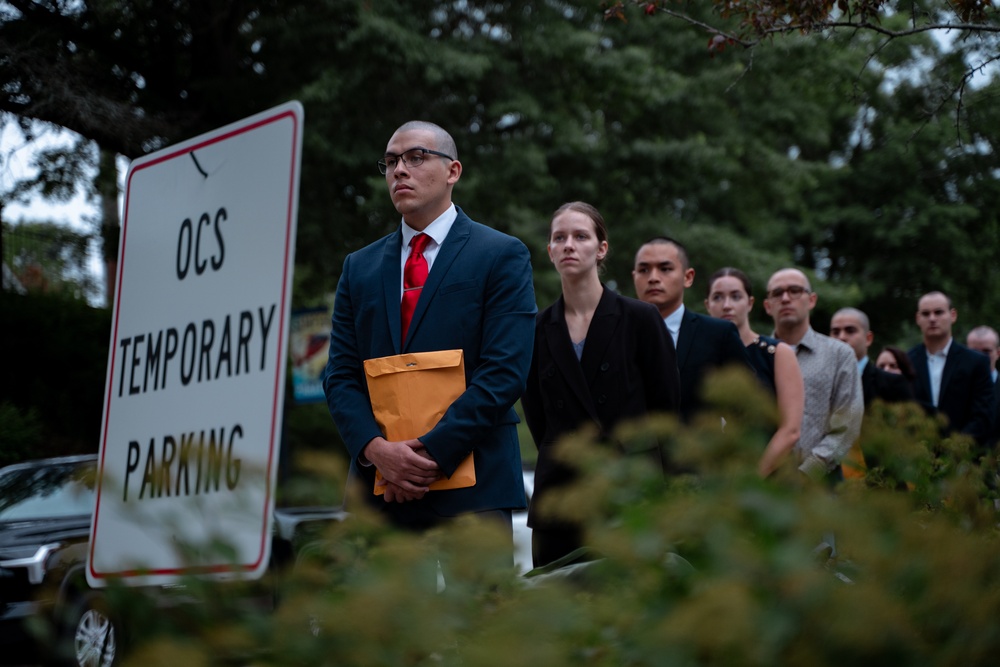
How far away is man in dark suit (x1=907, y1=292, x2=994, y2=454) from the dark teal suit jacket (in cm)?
565

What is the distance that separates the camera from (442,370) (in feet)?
12.4

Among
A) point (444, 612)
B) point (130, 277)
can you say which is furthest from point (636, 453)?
point (130, 277)

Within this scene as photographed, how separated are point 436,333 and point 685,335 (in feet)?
6.39

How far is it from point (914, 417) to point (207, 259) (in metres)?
1.52

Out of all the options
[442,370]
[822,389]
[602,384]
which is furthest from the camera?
[822,389]

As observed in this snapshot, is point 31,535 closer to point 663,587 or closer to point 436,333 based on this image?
point 436,333

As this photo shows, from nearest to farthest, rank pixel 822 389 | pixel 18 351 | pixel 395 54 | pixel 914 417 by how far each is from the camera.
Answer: pixel 914 417 → pixel 822 389 → pixel 395 54 → pixel 18 351

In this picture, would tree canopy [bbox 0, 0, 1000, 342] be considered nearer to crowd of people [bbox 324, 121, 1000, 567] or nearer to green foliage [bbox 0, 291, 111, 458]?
green foliage [bbox 0, 291, 111, 458]

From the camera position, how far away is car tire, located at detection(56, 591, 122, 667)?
1.45 m

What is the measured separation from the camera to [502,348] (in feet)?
12.4

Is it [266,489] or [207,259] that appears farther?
[207,259]

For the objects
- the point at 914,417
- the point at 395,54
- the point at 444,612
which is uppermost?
the point at 395,54

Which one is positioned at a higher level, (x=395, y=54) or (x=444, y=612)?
(x=395, y=54)

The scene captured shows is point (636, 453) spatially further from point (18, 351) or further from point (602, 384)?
point (18, 351)
